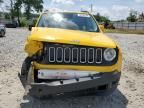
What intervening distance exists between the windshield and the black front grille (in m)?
1.88

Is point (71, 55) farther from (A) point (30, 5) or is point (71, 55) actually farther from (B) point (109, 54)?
(A) point (30, 5)

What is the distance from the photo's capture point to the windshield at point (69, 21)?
795cm

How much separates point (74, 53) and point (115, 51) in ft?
2.58

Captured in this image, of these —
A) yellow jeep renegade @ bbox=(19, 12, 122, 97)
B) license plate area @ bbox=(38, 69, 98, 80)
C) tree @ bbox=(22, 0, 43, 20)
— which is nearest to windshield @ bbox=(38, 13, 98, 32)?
yellow jeep renegade @ bbox=(19, 12, 122, 97)

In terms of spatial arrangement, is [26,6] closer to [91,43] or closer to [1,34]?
[1,34]

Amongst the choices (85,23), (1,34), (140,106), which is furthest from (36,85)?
(1,34)

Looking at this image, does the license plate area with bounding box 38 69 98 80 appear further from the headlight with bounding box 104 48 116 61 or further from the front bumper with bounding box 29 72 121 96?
the headlight with bounding box 104 48 116 61

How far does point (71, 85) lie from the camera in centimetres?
578

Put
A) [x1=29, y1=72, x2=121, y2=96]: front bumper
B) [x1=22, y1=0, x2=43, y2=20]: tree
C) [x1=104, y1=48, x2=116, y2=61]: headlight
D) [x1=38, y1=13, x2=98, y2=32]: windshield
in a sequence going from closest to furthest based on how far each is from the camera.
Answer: [x1=29, y1=72, x2=121, y2=96]: front bumper < [x1=104, y1=48, x2=116, y2=61]: headlight < [x1=38, y1=13, x2=98, y2=32]: windshield < [x1=22, y1=0, x2=43, y2=20]: tree

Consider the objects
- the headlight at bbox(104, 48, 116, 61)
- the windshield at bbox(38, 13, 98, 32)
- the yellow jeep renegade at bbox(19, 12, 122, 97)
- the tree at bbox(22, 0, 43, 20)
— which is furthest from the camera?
the tree at bbox(22, 0, 43, 20)

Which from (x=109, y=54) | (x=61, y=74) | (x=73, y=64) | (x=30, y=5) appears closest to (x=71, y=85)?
(x=61, y=74)

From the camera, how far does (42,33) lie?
648 cm

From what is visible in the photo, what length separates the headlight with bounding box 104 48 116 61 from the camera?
6086 mm

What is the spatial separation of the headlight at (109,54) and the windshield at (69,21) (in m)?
1.87
